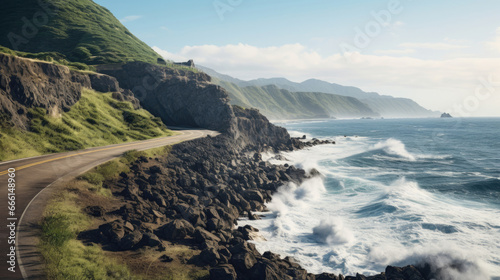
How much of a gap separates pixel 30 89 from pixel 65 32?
11382 cm

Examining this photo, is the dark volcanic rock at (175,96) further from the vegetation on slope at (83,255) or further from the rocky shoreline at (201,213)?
the vegetation on slope at (83,255)

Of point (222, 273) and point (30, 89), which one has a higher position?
point (30, 89)

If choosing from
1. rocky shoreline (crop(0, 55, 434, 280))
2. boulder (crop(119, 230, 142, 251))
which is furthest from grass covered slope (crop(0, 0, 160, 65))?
boulder (crop(119, 230, 142, 251))

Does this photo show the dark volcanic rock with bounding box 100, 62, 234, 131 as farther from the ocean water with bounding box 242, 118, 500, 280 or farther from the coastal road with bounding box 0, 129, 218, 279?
the coastal road with bounding box 0, 129, 218, 279

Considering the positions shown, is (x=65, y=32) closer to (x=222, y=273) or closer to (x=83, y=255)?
(x=83, y=255)

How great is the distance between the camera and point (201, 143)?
49.5m

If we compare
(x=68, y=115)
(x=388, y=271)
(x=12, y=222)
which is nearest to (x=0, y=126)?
(x=68, y=115)

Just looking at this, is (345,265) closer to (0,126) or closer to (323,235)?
(323,235)

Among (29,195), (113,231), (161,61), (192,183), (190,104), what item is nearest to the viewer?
(113,231)

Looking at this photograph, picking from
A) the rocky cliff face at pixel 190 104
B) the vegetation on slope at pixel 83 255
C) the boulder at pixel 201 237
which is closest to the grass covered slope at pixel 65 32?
the rocky cliff face at pixel 190 104

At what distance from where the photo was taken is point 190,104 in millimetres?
73875

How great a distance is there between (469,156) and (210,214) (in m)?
68.4

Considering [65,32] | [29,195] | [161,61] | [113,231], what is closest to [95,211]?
[113,231]

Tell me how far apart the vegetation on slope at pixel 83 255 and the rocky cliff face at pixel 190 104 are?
49.6 m
